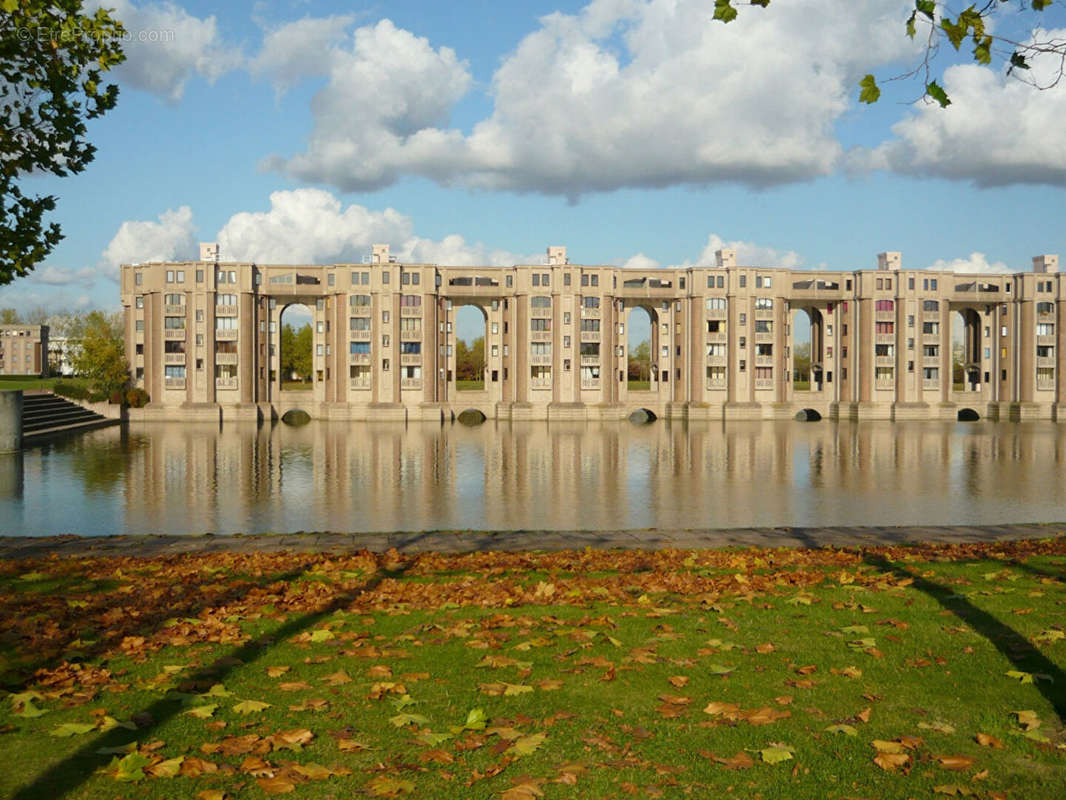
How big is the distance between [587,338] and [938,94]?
3741 inches

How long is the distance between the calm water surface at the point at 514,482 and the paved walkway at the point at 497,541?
707 centimetres

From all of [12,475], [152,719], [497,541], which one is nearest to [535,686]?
[152,719]

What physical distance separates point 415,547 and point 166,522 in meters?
13.3

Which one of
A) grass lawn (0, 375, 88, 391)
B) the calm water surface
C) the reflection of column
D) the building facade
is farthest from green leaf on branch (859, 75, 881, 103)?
grass lawn (0, 375, 88, 391)

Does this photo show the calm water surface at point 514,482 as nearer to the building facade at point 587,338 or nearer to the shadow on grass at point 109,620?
the shadow on grass at point 109,620

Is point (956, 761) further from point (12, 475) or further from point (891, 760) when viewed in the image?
point (12, 475)

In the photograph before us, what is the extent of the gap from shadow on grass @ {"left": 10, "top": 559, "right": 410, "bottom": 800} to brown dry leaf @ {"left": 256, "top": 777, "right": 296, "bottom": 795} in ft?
3.90

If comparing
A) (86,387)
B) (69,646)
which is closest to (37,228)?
(69,646)

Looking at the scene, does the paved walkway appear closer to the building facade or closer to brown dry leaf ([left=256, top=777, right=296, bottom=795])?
brown dry leaf ([left=256, top=777, right=296, bottom=795])

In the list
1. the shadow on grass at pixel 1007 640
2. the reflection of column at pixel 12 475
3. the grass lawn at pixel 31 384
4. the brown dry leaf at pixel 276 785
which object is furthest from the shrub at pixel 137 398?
the brown dry leaf at pixel 276 785

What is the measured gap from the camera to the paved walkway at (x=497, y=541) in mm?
16328

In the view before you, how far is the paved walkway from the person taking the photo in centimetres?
1633

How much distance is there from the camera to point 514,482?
3906 cm

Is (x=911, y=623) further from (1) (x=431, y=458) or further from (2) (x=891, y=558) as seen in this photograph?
(1) (x=431, y=458)
